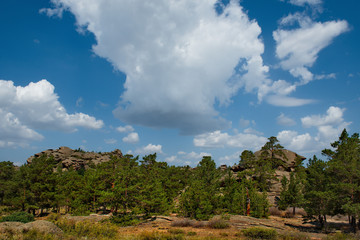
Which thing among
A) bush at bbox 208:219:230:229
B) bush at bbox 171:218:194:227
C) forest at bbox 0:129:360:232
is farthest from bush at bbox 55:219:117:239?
bush at bbox 208:219:230:229

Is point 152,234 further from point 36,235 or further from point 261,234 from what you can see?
point 261,234

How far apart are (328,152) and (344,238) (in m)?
10.4

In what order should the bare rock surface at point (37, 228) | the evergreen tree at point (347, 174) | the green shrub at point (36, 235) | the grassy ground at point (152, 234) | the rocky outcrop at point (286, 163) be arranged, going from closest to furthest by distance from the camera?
the green shrub at point (36, 235), the grassy ground at point (152, 234), the bare rock surface at point (37, 228), the evergreen tree at point (347, 174), the rocky outcrop at point (286, 163)

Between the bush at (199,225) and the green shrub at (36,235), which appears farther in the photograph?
the bush at (199,225)

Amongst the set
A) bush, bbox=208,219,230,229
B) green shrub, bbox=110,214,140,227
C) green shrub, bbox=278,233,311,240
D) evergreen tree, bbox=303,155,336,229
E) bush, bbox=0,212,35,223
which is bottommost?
bush, bbox=0,212,35,223

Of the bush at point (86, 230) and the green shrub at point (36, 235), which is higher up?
the green shrub at point (36, 235)

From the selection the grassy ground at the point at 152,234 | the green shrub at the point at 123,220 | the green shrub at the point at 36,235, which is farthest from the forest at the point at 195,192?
the green shrub at the point at 36,235

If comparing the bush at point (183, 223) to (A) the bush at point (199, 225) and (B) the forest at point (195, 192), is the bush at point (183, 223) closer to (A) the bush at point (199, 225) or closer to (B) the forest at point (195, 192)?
(A) the bush at point (199, 225)

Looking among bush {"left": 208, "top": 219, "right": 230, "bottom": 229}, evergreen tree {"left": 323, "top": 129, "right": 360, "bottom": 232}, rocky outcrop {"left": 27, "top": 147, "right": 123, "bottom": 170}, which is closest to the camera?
evergreen tree {"left": 323, "top": 129, "right": 360, "bottom": 232}

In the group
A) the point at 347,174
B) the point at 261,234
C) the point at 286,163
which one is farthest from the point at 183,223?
the point at 286,163

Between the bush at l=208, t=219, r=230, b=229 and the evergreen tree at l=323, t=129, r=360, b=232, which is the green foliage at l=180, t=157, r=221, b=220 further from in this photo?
the evergreen tree at l=323, t=129, r=360, b=232

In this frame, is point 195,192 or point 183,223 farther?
point 195,192

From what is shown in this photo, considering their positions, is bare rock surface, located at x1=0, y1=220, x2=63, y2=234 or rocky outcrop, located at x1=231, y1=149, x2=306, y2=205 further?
rocky outcrop, located at x1=231, y1=149, x2=306, y2=205

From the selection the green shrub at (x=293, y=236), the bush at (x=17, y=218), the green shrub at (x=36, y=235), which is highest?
the green shrub at (x=36, y=235)
